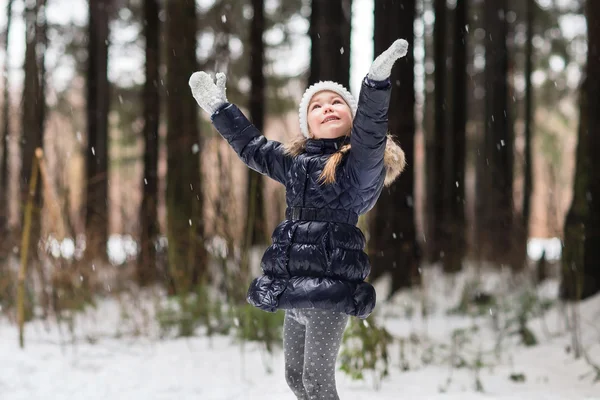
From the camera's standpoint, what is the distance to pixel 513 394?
180 inches

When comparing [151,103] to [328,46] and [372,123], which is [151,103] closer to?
[328,46]

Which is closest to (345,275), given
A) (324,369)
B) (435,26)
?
(324,369)

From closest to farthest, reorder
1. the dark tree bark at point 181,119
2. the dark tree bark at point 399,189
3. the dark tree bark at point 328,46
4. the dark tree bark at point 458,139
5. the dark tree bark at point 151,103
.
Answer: the dark tree bark at point 328,46 → the dark tree bark at point 399,189 → the dark tree bark at point 181,119 → the dark tree bark at point 151,103 → the dark tree bark at point 458,139

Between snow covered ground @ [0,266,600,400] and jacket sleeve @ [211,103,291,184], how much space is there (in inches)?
75.1

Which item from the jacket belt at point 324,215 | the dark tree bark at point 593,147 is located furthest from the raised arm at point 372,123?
the dark tree bark at point 593,147

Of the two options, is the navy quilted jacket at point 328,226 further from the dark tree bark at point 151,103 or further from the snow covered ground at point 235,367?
the dark tree bark at point 151,103

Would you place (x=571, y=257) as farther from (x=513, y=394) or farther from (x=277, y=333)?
(x=277, y=333)

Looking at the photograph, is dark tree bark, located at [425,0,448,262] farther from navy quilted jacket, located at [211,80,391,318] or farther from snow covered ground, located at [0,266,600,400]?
navy quilted jacket, located at [211,80,391,318]

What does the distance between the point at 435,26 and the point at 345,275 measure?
33.2ft

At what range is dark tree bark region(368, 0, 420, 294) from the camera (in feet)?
23.5

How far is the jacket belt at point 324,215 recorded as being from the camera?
2930 millimetres

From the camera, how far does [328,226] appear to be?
290 centimetres

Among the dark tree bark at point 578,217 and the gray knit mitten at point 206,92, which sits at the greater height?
the gray knit mitten at point 206,92

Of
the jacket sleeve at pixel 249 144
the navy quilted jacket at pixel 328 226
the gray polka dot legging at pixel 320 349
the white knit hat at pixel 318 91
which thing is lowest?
the gray polka dot legging at pixel 320 349
